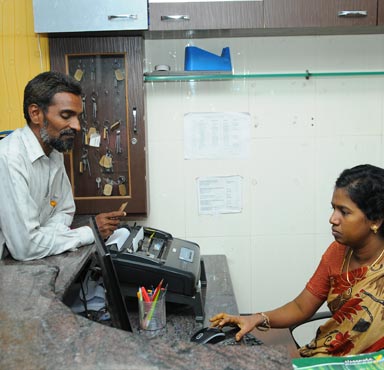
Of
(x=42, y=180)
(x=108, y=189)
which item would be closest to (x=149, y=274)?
(x=42, y=180)

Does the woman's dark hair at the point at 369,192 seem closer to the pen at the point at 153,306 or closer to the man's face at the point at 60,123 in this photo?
the pen at the point at 153,306

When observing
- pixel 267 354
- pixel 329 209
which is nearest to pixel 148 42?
pixel 329 209

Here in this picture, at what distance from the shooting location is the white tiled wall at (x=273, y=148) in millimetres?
2350

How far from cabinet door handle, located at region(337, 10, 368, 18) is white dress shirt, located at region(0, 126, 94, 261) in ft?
4.85

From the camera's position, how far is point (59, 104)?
5.72 ft

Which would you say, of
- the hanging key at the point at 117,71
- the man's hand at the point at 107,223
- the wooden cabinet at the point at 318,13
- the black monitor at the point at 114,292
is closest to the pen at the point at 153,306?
the black monitor at the point at 114,292

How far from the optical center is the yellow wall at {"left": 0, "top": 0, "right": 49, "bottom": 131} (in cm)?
221

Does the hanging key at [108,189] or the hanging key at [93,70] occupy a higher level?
the hanging key at [93,70]

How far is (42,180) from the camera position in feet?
5.54

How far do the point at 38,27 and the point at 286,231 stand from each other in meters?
1.69

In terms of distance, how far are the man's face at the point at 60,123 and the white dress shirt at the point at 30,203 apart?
63mm

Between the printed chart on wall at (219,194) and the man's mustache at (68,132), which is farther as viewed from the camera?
the printed chart on wall at (219,194)

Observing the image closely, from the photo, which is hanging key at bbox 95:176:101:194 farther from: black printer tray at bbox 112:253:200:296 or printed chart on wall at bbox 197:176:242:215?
black printer tray at bbox 112:253:200:296

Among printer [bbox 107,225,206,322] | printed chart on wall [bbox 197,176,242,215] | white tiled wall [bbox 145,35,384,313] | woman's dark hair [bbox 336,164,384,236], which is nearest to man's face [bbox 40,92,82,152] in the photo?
printer [bbox 107,225,206,322]
